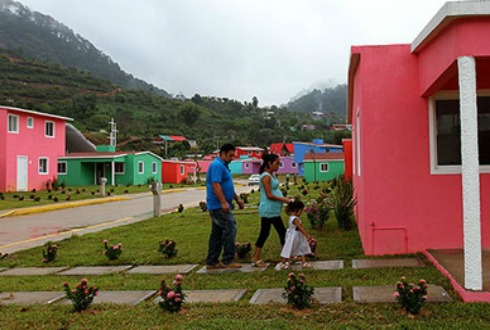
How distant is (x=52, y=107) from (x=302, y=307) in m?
68.0

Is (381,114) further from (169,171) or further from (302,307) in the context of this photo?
(169,171)

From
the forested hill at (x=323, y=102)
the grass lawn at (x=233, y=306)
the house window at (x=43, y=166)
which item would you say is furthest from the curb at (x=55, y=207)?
the forested hill at (x=323, y=102)

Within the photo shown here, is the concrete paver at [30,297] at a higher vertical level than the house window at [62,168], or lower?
lower

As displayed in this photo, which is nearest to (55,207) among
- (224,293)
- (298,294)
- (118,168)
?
(224,293)

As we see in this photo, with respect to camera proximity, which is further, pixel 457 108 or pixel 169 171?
pixel 169 171

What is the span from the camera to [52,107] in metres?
65.8

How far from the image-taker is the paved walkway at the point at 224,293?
14.9 feet

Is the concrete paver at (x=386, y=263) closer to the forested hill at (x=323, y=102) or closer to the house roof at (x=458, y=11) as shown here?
the house roof at (x=458, y=11)

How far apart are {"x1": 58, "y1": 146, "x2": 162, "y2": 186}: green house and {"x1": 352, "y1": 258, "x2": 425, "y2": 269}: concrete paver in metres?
31.7

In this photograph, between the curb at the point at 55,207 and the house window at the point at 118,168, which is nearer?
the curb at the point at 55,207

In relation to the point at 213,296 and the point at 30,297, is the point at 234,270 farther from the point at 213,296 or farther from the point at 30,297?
the point at 30,297

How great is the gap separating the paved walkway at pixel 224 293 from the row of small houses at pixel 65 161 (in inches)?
901

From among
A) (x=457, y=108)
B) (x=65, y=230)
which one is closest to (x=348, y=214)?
(x=457, y=108)

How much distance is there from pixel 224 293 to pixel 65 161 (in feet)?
112
